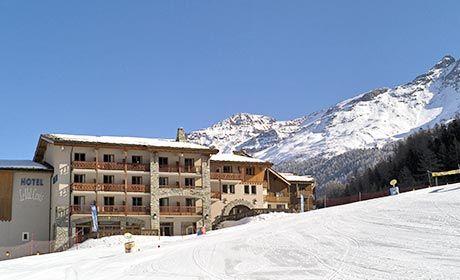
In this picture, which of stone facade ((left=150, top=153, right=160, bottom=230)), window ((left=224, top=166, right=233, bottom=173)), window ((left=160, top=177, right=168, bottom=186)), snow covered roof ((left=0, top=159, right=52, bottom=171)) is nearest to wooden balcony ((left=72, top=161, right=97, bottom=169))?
snow covered roof ((left=0, top=159, right=52, bottom=171))

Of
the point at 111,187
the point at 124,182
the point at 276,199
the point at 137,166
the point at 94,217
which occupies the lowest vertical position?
the point at 94,217

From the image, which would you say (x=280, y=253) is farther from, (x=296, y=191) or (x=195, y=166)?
(x=296, y=191)

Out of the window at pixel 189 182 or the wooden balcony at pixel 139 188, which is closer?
the wooden balcony at pixel 139 188

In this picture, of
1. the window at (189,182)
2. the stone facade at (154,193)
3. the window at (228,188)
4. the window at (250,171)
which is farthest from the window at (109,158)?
the window at (250,171)

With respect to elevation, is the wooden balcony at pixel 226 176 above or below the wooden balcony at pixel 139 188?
above

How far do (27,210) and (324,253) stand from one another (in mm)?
36532

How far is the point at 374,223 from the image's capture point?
97.5 ft

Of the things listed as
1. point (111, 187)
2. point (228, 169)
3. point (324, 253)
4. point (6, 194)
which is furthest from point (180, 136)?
point (324, 253)

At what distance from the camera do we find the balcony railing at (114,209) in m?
53.1

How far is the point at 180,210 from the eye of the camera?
57.9 metres

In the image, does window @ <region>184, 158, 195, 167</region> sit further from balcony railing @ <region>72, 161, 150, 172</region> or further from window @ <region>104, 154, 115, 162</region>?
window @ <region>104, 154, 115, 162</region>

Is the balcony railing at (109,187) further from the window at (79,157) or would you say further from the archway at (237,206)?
the archway at (237,206)

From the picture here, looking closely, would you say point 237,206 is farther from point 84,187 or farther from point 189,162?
point 84,187

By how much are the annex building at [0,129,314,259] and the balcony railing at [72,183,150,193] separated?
0.05m
